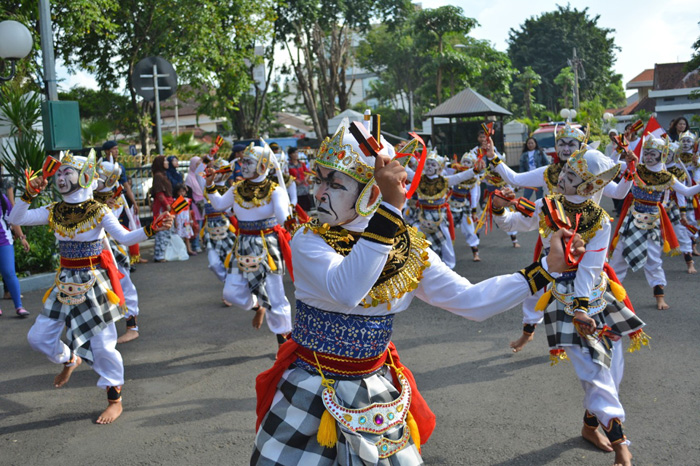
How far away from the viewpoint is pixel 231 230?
1034 cm

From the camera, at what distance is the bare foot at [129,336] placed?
791 cm

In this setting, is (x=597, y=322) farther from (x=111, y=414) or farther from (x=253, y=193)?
(x=253, y=193)

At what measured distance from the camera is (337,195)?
291 centimetres

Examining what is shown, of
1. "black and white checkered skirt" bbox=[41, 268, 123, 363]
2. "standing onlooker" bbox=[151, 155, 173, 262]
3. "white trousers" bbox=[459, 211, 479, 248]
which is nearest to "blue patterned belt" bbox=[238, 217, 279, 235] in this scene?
"black and white checkered skirt" bbox=[41, 268, 123, 363]

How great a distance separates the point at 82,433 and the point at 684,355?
5321mm

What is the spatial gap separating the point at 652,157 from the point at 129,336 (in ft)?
21.8

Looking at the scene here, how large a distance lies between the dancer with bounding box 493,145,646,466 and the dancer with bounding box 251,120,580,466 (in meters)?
1.46

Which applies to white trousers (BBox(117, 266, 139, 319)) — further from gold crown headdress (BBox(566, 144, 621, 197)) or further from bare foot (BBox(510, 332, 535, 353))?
gold crown headdress (BBox(566, 144, 621, 197))

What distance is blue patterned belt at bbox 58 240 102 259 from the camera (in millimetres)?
6000

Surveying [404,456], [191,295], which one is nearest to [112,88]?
[191,295]

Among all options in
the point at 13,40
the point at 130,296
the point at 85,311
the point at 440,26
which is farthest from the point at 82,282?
the point at 440,26

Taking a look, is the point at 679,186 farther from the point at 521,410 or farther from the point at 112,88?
the point at 112,88

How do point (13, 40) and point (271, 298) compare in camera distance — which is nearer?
point (271, 298)

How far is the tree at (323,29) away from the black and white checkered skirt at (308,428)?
97.5ft
